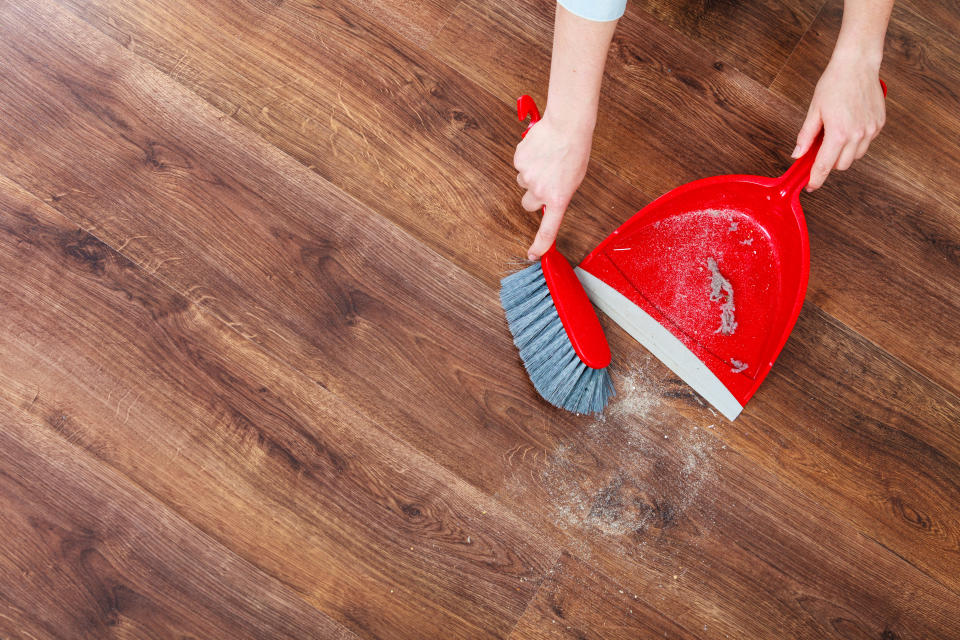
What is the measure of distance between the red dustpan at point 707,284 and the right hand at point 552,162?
0.15 m

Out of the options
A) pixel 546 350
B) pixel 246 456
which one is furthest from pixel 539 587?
pixel 246 456

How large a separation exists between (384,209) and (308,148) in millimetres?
152

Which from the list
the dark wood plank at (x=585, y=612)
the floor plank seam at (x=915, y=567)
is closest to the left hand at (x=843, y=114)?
the floor plank seam at (x=915, y=567)

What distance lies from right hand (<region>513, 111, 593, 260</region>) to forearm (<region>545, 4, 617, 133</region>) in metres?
0.01

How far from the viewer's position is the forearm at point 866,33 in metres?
0.85

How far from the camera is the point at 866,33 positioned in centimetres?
86

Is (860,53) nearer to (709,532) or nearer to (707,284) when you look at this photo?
(707,284)

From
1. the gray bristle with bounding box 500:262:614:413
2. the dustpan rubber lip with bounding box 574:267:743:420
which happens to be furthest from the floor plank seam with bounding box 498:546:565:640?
the dustpan rubber lip with bounding box 574:267:743:420

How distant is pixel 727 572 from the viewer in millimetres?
933

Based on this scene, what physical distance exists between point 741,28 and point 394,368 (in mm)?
803

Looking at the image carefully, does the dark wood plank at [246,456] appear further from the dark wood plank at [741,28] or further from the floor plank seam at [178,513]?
the dark wood plank at [741,28]

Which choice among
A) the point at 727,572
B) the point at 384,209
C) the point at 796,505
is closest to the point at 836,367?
the point at 796,505

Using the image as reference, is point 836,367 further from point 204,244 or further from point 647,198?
point 204,244

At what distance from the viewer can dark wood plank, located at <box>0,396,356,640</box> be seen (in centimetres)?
87
